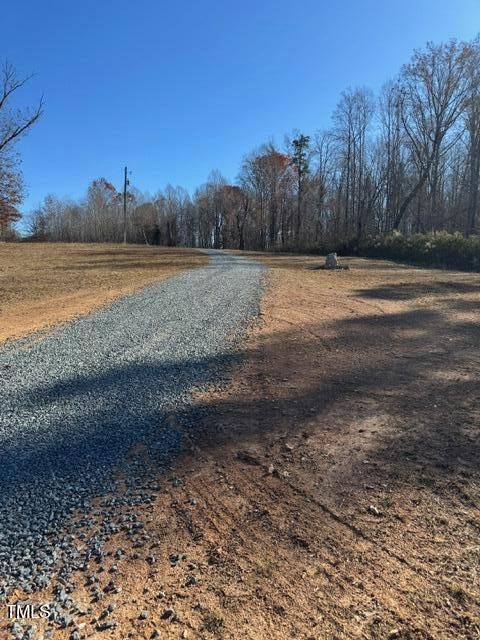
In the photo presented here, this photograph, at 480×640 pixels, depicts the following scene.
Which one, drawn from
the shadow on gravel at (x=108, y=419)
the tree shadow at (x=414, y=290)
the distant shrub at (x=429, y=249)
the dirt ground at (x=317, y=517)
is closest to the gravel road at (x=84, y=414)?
the shadow on gravel at (x=108, y=419)

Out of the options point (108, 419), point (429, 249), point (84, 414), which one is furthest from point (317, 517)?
point (429, 249)

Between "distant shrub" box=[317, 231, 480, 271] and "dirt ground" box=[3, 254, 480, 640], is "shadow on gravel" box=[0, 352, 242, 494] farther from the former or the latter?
"distant shrub" box=[317, 231, 480, 271]

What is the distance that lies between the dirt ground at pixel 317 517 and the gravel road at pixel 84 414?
25 cm

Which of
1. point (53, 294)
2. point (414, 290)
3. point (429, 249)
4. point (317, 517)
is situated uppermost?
point (429, 249)

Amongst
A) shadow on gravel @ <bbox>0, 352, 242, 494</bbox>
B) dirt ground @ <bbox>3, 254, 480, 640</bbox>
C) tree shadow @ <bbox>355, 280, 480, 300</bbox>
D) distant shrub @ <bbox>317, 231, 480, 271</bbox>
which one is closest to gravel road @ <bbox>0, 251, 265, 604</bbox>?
shadow on gravel @ <bbox>0, 352, 242, 494</bbox>

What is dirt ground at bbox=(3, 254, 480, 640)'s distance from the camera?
1.88m

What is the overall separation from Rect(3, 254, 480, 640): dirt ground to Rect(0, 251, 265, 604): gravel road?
0.81 feet

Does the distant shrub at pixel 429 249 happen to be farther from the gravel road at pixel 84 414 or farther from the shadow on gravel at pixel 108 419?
the shadow on gravel at pixel 108 419

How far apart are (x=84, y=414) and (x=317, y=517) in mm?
2341

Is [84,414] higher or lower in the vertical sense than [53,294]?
lower

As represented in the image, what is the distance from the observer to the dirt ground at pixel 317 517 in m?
1.88

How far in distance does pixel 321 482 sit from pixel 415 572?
856 mm

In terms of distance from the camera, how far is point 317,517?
251 centimetres

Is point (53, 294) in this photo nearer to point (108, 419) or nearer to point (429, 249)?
point (108, 419)
